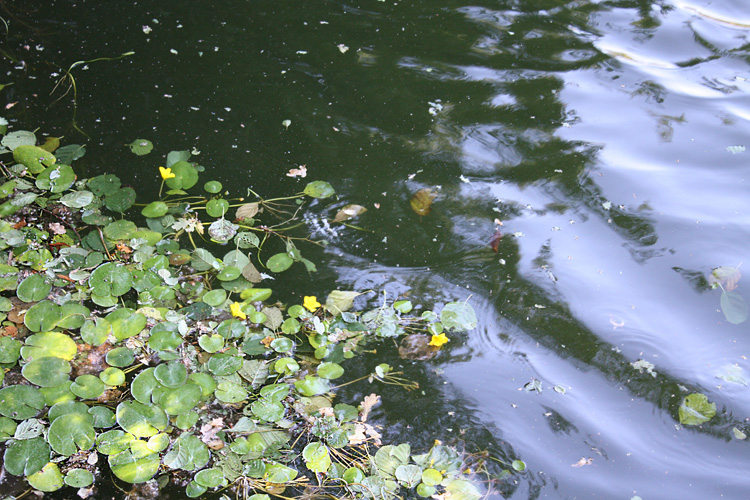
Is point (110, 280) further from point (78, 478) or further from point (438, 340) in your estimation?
point (438, 340)

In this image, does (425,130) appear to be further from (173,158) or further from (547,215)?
(173,158)

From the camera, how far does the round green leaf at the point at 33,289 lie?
1.47 meters

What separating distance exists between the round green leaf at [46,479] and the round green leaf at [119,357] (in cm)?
28

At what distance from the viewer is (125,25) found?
8.11 ft

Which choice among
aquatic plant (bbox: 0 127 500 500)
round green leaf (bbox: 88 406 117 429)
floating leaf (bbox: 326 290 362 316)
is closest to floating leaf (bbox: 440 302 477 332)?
aquatic plant (bbox: 0 127 500 500)

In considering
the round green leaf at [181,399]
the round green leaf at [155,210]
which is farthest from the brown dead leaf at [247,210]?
the round green leaf at [181,399]

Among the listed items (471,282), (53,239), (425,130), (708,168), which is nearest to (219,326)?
(53,239)

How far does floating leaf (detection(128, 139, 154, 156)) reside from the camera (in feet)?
6.48

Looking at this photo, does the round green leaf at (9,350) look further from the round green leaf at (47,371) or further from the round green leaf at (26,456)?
the round green leaf at (26,456)

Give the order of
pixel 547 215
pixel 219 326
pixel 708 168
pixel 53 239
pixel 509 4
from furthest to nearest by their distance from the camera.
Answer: pixel 509 4, pixel 708 168, pixel 547 215, pixel 53 239, pixel 219 326

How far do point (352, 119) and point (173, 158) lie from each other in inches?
28.9

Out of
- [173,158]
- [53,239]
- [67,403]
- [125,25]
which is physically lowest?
[67,403]

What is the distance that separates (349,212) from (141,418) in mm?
949

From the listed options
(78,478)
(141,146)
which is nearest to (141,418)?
(78,478)
